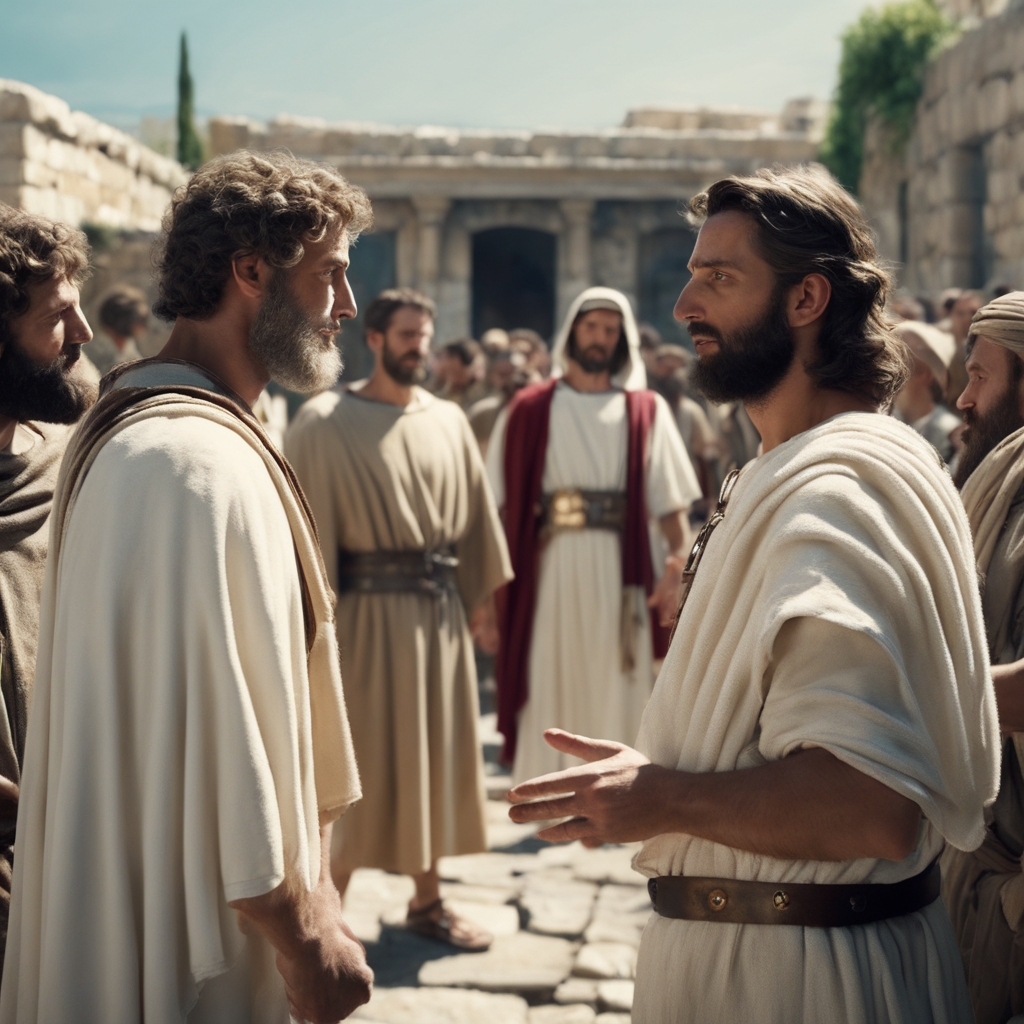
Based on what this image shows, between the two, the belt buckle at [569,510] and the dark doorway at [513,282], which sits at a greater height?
the dark doorway at [513,282]

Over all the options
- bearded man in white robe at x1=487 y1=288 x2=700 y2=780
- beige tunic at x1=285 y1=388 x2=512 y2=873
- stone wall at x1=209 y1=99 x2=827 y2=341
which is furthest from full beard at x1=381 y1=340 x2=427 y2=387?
stone wall at x1=209 y1=99 x2=827 y2=341

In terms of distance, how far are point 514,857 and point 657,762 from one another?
3.71 meters

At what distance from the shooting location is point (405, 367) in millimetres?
4758

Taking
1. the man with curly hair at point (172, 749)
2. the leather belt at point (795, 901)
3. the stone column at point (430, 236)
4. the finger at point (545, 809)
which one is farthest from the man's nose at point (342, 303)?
the stone column at point (430, 236)

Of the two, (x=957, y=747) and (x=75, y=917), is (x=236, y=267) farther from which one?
(x=957, y=747)

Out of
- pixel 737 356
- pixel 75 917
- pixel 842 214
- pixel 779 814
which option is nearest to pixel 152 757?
pixel 75 917

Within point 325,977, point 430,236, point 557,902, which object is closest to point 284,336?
point 325,977

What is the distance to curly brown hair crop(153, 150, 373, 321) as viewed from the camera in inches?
82.8

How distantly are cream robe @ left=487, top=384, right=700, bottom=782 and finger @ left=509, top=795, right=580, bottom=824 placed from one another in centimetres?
372

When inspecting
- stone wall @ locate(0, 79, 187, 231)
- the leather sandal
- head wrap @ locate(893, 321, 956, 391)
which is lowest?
the leather sandal

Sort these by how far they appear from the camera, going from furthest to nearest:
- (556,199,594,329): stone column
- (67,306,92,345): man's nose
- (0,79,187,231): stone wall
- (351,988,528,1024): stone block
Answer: (556,199,594,329): stone column, (0,79,187,231): stone wall, (351,988,528,1024): stone block, (67,306,92,345): man's nose

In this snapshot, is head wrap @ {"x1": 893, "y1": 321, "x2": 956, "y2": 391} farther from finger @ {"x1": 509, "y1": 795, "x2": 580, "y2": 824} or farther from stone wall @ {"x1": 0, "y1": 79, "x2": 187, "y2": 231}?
stone wall @ {"x1": 0, "y1": 79, "x2": 187, "y2": 231}

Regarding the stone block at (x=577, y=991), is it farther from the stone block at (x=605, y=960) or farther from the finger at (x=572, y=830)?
the finger at (x=572, y=830)

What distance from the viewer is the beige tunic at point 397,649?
441 cm
